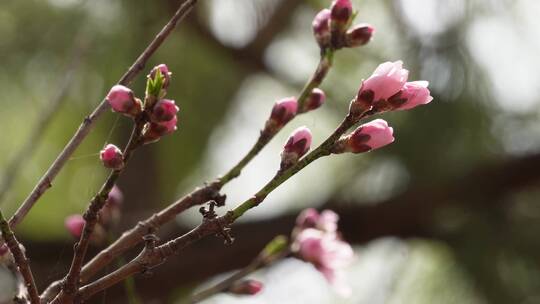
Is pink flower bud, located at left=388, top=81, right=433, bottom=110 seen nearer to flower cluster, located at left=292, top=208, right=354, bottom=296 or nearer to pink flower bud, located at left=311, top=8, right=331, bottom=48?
pink flower bud, located at left=311, top=8, right=331, bottom=48

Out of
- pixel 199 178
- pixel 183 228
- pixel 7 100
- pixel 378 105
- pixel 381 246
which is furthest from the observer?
pixel 199 178

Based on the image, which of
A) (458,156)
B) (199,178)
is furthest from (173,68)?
(458,156)

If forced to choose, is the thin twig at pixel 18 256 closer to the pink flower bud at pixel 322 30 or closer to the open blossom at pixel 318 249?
the pink flower bud at pixel 322 30

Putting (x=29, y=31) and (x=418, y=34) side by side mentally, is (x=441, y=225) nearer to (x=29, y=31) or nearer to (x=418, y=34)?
(x=418, y=34)

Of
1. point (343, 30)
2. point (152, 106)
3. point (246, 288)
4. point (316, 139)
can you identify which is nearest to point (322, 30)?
point (343, 30)

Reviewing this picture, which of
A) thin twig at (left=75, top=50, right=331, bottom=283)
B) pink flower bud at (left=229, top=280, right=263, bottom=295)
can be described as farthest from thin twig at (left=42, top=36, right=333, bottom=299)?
pink flower bud at (left=229, top=280, right=263, bottom=295)

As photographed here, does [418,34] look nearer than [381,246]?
Yes

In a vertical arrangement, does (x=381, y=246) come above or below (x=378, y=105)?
above

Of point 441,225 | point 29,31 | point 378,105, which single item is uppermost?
point 29,31
